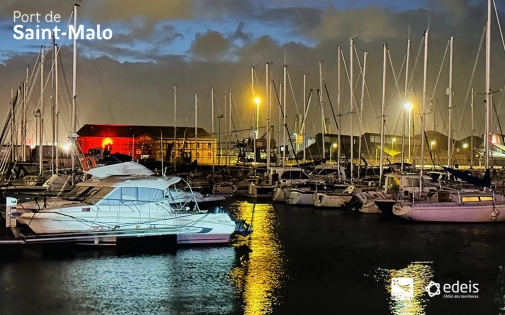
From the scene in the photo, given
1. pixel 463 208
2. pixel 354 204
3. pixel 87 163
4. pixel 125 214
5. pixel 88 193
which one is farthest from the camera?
pixel 354 204

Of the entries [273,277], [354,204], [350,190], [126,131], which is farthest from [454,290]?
[126,131]

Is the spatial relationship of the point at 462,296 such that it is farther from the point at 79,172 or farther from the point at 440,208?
the point at 79,172

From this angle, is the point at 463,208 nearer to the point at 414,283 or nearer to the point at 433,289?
the point at 414,283

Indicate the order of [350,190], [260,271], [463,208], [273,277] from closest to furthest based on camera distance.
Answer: [273,277], [260,271], [463,208], [350,190]

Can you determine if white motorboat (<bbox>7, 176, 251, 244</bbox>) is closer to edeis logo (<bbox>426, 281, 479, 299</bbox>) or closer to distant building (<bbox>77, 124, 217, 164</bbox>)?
edeis logo (<bbox>426, 281, 479, 299</bbox>)

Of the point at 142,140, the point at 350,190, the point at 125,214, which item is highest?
the point at 142,140

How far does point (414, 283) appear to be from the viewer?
1833cm

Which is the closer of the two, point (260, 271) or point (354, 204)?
point (260, 271)

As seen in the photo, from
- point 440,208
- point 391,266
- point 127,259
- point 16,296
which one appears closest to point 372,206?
point 440,208

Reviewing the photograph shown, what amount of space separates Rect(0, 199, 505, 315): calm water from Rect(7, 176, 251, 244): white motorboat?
0.89 m

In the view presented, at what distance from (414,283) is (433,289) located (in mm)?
877

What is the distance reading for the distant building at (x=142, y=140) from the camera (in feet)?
347

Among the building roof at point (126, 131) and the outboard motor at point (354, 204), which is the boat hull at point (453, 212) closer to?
the outboard motor at point (354, 204)

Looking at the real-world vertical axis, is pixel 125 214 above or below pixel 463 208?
above
